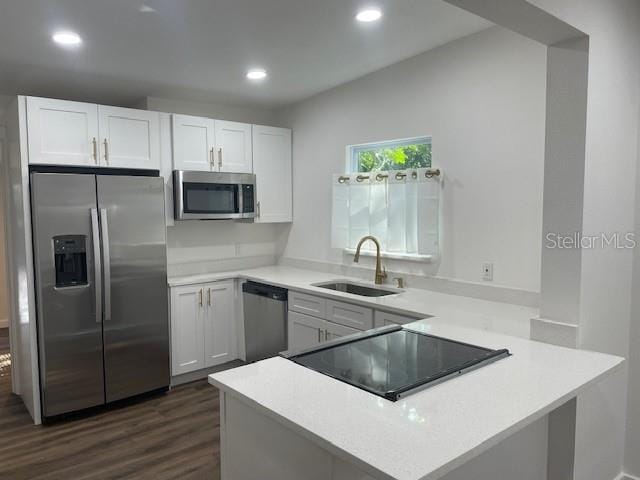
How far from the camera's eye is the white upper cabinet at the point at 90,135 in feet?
10.1

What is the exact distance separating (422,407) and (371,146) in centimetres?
272

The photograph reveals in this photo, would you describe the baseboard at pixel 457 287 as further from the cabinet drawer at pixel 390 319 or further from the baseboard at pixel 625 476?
the baseboard at pixel 625 476

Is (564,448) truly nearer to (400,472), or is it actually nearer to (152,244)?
(400,472)

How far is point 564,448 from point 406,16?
2224 mm

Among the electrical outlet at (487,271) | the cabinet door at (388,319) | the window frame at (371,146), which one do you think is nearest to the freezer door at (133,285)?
the window frame at (371,146)

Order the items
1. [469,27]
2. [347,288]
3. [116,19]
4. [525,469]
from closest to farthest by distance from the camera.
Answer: [525,469] → [116,19] → [469,27] → [347,288]

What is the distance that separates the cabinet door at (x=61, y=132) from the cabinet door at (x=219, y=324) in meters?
1.37

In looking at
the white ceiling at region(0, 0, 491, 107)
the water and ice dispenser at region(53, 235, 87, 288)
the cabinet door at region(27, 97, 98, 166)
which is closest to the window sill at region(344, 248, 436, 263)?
the white ceiling at region(0, 0, 491, 107)

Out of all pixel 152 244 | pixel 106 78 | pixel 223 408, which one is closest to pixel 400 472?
pixel 223 408

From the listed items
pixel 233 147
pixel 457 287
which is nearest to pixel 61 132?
pixel 233 147

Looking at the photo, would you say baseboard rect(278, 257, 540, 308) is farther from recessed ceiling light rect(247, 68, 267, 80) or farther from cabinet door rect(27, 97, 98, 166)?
cabinet door rect(27, 97, 98, 166)

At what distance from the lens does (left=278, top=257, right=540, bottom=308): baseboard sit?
2805mm

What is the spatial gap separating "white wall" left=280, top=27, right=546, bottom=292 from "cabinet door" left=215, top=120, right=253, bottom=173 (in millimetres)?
994

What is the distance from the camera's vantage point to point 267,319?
375 cm
